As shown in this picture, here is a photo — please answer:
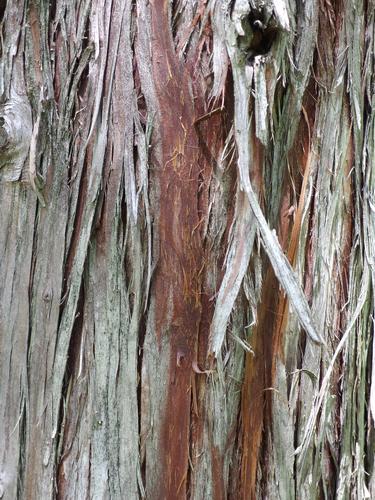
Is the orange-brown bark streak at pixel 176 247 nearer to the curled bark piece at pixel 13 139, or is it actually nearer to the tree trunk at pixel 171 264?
the tree trunk at pixel 171 264

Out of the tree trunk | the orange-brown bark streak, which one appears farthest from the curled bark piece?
the orange-brown bark streak

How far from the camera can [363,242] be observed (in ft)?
3.66

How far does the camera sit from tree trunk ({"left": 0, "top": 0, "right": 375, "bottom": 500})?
972mm

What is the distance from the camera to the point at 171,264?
39.3 inches

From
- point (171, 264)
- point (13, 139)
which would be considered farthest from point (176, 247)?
point (13, 139)

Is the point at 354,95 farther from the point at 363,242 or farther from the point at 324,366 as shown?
the point at 324,366

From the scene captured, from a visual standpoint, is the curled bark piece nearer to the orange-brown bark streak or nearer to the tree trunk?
the tree trunk

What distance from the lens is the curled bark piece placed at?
100cm

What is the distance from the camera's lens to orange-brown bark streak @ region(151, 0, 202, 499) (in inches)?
38.5

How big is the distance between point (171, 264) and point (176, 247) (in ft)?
0.09

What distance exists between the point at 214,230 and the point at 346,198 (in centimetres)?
27

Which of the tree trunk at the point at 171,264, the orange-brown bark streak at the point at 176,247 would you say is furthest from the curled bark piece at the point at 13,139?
the orange-brown bark streak at the point at 176,247

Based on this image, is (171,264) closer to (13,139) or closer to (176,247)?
(176,247)

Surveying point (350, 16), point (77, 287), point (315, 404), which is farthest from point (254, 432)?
point (350, 16)
